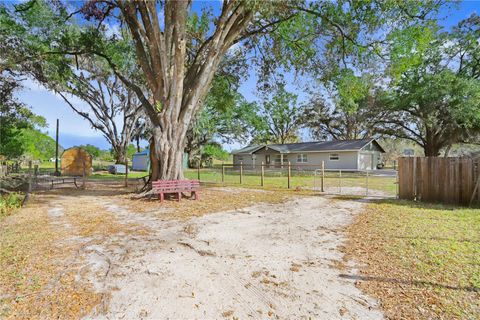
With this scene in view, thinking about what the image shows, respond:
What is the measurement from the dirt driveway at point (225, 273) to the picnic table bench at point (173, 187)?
2.67 metres

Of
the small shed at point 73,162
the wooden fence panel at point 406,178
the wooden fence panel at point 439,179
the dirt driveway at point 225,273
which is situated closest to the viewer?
the dirt driveway at point 225,273

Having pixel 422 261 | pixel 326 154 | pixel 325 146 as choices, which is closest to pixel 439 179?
pixel 422 261

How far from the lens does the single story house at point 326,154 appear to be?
27.2 meters

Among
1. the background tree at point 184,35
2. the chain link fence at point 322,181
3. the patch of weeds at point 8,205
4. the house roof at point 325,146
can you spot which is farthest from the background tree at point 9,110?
the house roof at point 325,146

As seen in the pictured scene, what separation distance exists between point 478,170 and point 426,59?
1851 cm

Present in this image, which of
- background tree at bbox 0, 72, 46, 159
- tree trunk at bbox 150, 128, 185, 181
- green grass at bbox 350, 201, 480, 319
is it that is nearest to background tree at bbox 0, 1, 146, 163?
background tree at bbox 0, 72, 46, 159

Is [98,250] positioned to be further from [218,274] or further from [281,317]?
[281,317]

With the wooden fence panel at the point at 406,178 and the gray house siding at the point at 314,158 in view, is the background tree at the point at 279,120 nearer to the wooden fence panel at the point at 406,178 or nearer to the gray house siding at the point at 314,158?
the gray house siding at the point at 314,158

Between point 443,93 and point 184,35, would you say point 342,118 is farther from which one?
point 184,35

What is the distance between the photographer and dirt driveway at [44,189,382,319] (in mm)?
2668

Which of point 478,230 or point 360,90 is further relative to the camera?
point 360,90

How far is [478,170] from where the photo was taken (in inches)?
304

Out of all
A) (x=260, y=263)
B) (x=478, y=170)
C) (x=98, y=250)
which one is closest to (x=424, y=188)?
(x=478, y=170)

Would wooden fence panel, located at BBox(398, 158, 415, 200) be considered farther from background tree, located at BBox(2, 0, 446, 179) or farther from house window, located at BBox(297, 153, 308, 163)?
house window, located at BBox(297, 153, 308, 163)
